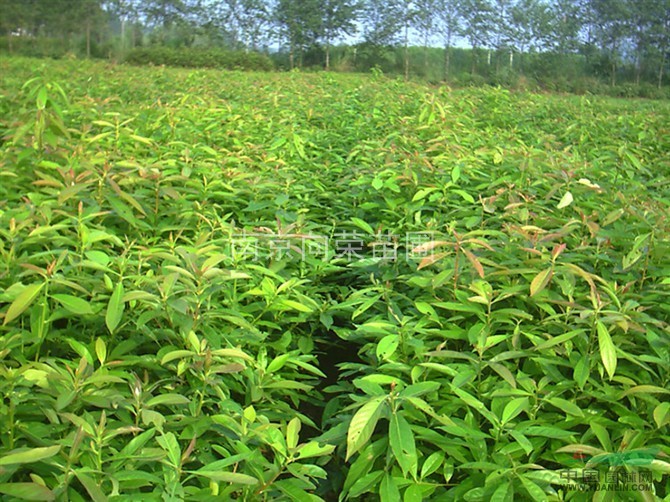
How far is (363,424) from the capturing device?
0.96 m

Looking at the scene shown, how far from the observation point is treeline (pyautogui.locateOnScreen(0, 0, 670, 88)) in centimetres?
1803

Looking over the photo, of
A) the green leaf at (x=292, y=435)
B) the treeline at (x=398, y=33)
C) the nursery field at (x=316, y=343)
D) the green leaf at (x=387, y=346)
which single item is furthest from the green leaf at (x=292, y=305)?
the treeline at (x=398, y=33)

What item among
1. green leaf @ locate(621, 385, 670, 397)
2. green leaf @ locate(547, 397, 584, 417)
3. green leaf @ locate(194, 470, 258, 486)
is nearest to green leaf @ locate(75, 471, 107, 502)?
green leaf @ locate(194, 470, 258, 486)

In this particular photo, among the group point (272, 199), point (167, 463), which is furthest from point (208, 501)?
point (272, 199)

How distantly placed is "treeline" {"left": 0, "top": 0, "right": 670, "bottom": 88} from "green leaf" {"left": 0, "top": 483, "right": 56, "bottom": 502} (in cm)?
A: 1769

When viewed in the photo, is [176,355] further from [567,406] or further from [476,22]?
[476,22]

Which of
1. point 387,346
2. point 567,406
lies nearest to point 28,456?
point 387,346

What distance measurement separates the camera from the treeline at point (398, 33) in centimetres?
1803

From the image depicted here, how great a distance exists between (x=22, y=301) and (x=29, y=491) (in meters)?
0.36

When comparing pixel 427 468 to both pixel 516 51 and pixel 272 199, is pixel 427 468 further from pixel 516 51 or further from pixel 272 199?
pixel 516 51

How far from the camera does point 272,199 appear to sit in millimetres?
1922

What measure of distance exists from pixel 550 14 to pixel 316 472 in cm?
2032

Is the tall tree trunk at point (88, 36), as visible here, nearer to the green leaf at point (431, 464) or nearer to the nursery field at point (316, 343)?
the nursery field at point (316, 343)

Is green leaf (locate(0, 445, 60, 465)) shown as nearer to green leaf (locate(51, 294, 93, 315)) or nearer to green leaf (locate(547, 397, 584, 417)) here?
green leaf (locate(51, 294, 93, 315))
